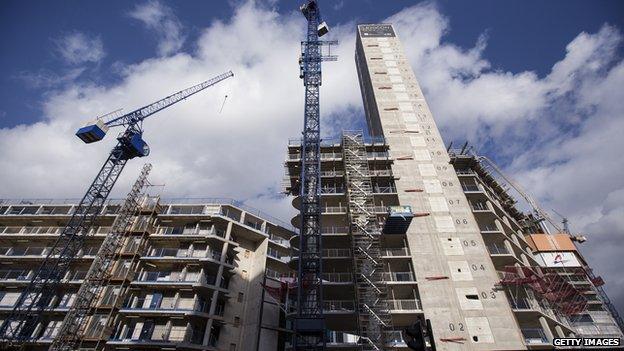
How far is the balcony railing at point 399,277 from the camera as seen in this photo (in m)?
45.8

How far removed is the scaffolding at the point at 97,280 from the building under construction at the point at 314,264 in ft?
0.65

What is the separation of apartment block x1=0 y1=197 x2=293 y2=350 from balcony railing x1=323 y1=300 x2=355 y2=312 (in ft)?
39.0

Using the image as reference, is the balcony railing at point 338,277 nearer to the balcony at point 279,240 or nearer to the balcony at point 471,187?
the balcony at point 279,240

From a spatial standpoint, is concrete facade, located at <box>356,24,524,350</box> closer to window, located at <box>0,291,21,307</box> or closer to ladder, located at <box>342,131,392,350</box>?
ladder, located at <box>342,131,392,350</box>

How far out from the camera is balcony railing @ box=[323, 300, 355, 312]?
4453 centimetres

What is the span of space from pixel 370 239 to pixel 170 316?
91.2 ft

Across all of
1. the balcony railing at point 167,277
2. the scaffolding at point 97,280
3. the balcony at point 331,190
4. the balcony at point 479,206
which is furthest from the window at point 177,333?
the balcony at point 479,206

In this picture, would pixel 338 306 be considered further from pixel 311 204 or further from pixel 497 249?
pixel 497 249

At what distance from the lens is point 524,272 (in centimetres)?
4691

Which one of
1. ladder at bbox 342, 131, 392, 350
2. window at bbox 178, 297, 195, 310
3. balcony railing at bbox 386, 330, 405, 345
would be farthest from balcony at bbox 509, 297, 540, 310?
window at bbox 178, 297, 195, 310

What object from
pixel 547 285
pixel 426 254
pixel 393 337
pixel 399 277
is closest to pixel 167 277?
pixel 393 337

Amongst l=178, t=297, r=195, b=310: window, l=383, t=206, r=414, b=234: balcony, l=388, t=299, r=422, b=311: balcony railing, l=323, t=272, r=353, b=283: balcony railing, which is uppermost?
l=383, t=206, r=414, b=234: balcony

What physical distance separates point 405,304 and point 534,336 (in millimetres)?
15567

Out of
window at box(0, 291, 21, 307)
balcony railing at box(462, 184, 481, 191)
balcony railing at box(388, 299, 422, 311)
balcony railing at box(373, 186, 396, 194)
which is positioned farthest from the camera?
balcony railing at box(462, 184, 481, 191)
